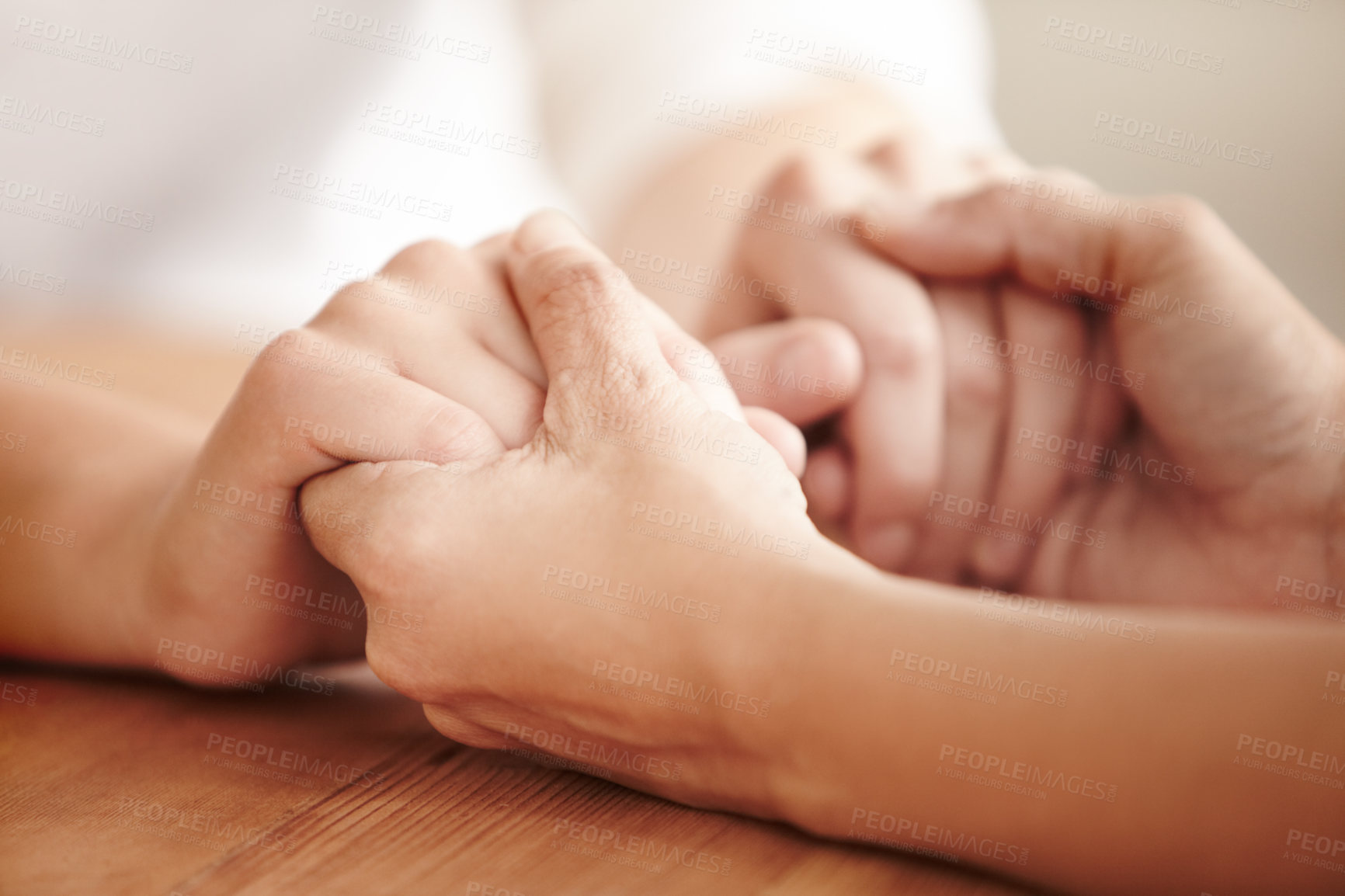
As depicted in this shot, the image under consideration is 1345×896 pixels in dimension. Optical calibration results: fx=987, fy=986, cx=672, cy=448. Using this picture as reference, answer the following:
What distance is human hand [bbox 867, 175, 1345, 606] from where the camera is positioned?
52 centimetres

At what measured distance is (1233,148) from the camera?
141 cm

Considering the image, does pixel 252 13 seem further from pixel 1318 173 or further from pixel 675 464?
pixel 1318 173

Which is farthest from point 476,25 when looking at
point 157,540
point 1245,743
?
point 1245,743

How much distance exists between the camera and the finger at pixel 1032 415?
0.57 meters

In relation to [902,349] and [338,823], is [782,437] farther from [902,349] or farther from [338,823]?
[338,823]

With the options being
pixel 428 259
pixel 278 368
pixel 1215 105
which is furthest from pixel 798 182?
pixel 1215 105

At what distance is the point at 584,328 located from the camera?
1.46ft

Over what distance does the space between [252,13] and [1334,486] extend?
133 centimetres

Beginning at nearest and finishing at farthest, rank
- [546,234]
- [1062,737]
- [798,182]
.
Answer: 1. [1062,737]
2. [546,234]
3. [798,182]

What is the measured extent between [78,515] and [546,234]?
11.4 inches

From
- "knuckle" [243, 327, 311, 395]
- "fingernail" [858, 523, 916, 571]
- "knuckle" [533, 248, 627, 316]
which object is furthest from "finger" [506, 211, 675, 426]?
"fingernail" [858, 523, 916, 571]

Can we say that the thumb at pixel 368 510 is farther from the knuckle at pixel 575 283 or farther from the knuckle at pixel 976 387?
the knuckle at pixel 976 387

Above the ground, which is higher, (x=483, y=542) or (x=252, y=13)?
(x=252, y=13)

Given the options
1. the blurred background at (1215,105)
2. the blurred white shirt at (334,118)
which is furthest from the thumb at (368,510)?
the blurred background at (1215,105)
